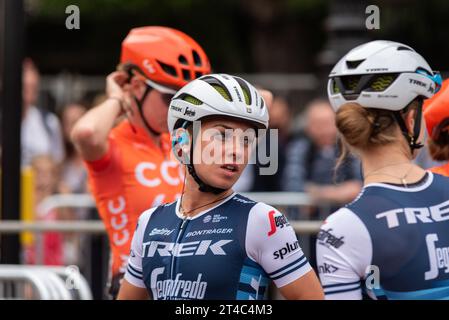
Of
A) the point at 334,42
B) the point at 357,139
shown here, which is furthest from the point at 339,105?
the point at 334,42

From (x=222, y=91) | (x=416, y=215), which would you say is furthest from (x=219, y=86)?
(x=416, y=215)

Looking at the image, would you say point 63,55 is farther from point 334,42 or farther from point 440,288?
point 440,288

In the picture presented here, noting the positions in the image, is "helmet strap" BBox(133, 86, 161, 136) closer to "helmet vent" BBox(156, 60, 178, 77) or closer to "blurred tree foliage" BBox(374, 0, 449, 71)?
"helmet vent" BBox(156, 60, 178, 77)

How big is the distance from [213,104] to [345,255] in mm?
808

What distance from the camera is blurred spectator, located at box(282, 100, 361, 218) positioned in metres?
10.8

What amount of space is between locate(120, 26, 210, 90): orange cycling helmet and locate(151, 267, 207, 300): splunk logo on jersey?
1.75 meters

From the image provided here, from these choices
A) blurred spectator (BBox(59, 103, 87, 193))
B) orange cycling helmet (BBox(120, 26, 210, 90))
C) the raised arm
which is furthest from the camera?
blurred spectator (BBox(59, 103, 87, 193))

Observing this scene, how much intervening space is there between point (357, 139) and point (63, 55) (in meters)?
21.9

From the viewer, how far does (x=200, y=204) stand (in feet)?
14.7

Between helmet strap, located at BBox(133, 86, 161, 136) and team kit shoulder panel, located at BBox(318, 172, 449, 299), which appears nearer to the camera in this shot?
team kit shoulder panel, located at BBox(318, 172, 449, 299)

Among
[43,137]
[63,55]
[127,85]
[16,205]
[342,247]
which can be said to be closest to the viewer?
[342,247]

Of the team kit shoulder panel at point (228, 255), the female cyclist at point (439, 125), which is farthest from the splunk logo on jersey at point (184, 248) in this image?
the female cyclist at point (439, 125)

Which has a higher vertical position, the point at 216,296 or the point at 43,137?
the point at 216,296

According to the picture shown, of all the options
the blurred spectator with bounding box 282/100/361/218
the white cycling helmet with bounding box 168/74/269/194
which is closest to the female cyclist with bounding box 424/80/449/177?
the white cycling helmet with bounding box 168/74/269/194
